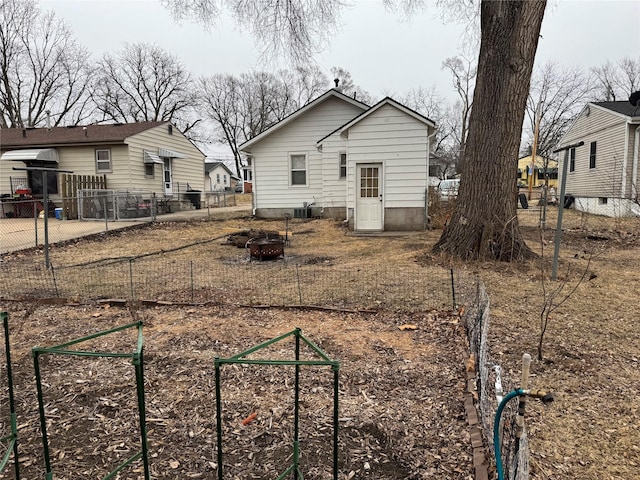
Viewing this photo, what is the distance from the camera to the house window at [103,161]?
1841 centimetres

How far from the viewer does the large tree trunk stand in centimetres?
699

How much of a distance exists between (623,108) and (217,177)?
129 feet

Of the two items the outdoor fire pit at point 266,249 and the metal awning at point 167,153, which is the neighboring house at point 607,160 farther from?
the metal awning at point 167,153

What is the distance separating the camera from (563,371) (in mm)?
3188

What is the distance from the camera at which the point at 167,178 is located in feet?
70.6

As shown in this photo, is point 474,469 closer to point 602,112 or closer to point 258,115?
point 602,112

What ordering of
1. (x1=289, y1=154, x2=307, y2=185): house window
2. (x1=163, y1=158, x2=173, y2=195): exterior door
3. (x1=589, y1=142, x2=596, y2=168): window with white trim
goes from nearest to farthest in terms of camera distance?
1. (x1=289, y1=154, x2=307, y2=185): house window
2. (x1=589, y1=142, x2=596, y2=168): window with white trim
3. (x1=163, y1=158, x2=173, y2=195): exterior door

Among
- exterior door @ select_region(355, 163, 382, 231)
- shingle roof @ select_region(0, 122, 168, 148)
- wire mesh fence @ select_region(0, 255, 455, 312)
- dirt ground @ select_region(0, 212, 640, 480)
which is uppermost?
shingle roof @ select_region(0, 122, 168, 148)

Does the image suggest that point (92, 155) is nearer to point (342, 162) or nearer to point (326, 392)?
point (342, 162)

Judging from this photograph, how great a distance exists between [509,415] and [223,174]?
4982cm

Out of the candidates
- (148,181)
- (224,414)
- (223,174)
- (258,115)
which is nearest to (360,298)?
(224,414)

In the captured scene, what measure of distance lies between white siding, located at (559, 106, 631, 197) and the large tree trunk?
10.9 metres

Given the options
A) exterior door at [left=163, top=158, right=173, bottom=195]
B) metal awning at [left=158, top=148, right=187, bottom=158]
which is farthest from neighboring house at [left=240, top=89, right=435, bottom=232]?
exterior door at [left=163, top=158, right=173, bottom=195]

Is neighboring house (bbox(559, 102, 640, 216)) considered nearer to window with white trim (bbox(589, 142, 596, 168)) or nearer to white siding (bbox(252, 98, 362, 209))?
window with white trim (bbox(589, 142, 596, 168))
